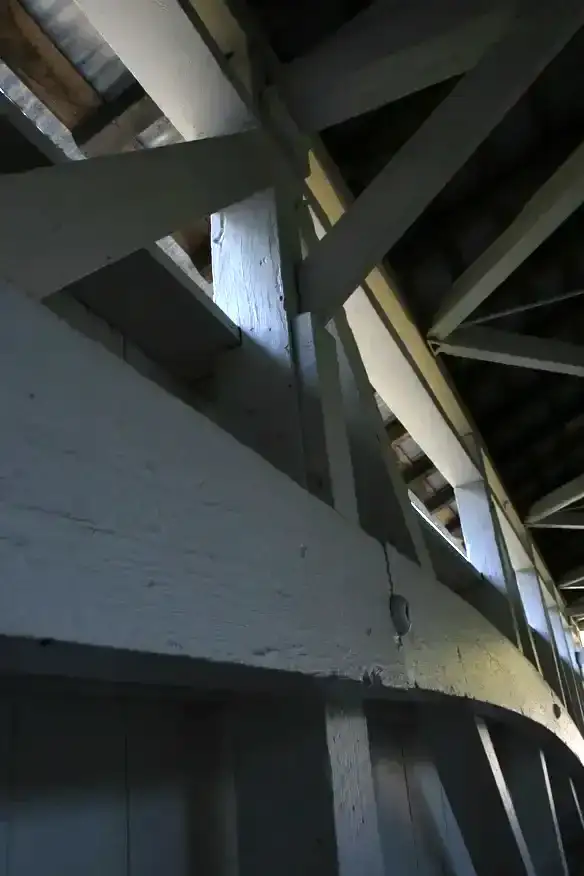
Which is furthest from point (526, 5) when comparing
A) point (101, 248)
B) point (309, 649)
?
point (309, 649)

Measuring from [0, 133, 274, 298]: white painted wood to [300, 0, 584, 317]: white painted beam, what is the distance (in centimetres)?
29

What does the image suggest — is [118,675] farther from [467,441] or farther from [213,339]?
[467,441]

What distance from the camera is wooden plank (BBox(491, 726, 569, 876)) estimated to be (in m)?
2.04

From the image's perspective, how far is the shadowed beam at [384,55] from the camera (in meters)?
1.48

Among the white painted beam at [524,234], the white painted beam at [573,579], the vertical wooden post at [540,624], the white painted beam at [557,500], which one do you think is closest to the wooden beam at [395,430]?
the vertical wooden post at [540,624]

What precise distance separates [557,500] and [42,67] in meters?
4.14

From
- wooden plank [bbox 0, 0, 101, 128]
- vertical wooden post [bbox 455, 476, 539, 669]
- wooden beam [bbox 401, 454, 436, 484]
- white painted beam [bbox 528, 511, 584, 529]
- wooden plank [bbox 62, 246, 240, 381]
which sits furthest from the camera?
white painted beam [bbox 528, 511, 584, 529]

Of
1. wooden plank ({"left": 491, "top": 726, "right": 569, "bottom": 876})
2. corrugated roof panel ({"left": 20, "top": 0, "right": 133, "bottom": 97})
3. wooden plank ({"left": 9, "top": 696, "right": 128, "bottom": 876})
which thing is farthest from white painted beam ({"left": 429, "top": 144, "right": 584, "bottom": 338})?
wooden plank ({"left": 9, "top": 696, "right": 128, "bottom": 876})

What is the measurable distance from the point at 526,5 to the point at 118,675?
61.3 inches

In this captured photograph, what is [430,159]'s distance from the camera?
4.49 ft

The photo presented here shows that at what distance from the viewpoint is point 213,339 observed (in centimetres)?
109

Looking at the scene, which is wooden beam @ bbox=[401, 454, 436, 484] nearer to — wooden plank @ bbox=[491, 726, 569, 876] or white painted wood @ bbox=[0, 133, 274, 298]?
wooden plank @ bbox=[491, 726, 569, 876]

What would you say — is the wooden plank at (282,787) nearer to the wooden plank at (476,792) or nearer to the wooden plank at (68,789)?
the wooden plank at (68,789)

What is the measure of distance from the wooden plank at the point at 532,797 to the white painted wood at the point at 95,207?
1.95 m
